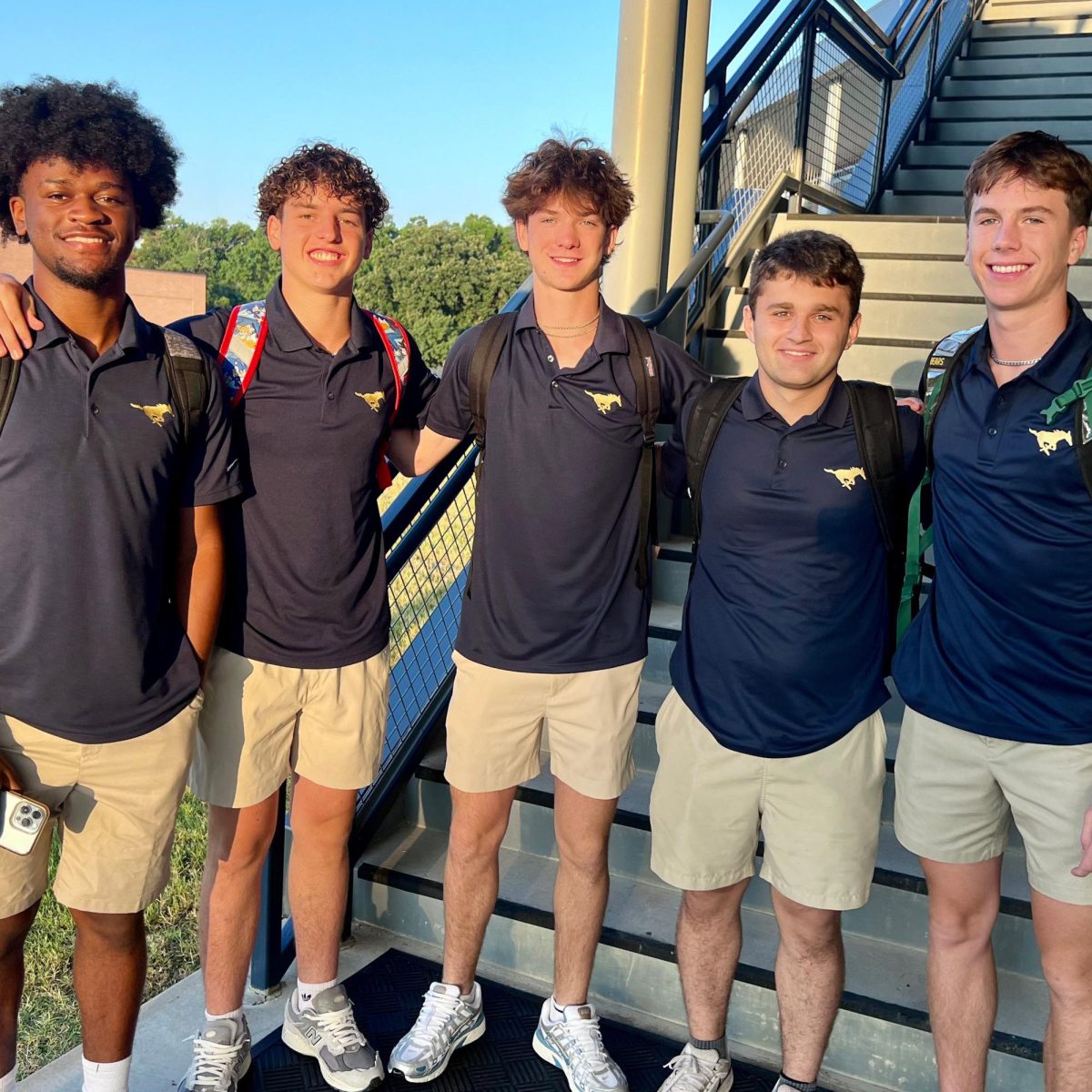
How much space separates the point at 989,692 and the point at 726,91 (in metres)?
3.28

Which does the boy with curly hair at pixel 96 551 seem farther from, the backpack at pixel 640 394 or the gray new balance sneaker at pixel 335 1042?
the backpack at pixel 640 394

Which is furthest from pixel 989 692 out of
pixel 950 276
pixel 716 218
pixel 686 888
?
pixel 950 276

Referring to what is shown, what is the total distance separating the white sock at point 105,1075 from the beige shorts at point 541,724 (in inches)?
37.5

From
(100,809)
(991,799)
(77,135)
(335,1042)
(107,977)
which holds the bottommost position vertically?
(335,1042)

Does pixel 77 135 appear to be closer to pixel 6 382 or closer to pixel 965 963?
pixel 6 382

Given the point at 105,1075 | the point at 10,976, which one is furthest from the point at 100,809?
the point at 105,1075

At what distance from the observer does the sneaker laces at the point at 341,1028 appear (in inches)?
99.3

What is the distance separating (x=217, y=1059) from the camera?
2.42 meters

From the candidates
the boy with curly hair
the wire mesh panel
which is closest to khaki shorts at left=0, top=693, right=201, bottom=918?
the boy with curly hair

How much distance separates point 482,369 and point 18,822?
1397mm

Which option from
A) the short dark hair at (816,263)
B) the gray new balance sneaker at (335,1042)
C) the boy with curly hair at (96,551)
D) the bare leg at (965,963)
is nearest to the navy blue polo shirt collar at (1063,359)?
the short dark hair at (816,263)

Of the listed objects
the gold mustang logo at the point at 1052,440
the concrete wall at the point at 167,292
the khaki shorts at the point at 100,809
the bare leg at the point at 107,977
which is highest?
the concrete wall at the point at 167,292

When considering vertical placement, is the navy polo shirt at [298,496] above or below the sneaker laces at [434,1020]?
above

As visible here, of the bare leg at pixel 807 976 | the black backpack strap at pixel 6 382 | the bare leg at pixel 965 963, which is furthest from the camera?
the bare leg at pixel 807 976
